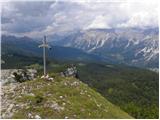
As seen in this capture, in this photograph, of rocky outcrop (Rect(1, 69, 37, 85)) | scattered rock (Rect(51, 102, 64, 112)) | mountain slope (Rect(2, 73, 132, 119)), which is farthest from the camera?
rocky outcrop (Rect(1, 69, 37, 85))

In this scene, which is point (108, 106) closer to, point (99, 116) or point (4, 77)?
point (99, 116)

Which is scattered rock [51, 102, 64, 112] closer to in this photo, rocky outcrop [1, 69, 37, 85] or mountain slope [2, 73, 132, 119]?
mountain slope [2, 73, 132, 119]

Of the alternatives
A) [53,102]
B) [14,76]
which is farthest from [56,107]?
[14,76]

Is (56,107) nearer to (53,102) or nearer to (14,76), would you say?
(53,102)

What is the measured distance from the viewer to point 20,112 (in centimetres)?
2677

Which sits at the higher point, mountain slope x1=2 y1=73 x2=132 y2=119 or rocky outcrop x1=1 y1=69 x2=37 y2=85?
mountain slope x1=2 y1=73 x2=132 y2=119

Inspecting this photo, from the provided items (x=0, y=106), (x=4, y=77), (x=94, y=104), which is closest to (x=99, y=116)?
(x=94, y=104)

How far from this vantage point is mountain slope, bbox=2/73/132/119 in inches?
1059

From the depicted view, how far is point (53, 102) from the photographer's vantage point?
28.3 meters

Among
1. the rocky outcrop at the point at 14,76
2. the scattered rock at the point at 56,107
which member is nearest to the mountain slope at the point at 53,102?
the scattered rock at the point at 56,107

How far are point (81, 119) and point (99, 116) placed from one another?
9.75ft

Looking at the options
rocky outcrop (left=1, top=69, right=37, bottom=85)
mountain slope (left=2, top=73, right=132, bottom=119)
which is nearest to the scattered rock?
mountain slope (left=2, top=73, right=132, bottom=119)

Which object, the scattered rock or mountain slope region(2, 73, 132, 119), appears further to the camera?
the scattered rock

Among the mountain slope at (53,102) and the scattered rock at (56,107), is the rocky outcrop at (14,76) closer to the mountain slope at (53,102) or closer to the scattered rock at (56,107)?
the mountain slope at (53,102)
